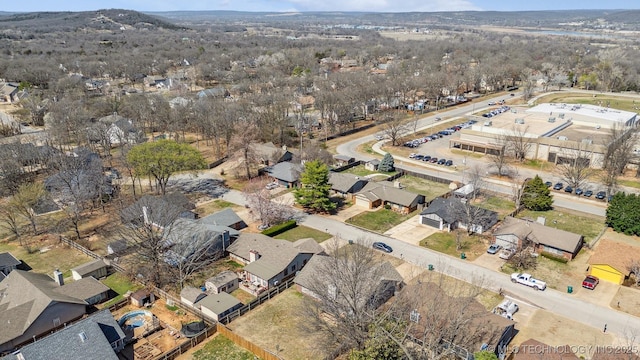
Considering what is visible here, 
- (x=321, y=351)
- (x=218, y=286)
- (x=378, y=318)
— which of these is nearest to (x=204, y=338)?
(x=218, y=286)

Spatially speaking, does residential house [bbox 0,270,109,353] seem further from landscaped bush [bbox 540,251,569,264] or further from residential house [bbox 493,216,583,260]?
landscaped bush [bbox 540,251,569,264]

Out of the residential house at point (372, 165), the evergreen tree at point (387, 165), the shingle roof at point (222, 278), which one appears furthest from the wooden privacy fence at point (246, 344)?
the residential house at point (372, 165)

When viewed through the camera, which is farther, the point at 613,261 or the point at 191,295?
the point at 613,261

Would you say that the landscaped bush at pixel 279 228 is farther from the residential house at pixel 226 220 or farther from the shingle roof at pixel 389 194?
the shingle roof at pixel 389 194

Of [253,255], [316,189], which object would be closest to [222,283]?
[253,255]

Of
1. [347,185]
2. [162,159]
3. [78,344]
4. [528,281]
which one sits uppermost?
[162,159]

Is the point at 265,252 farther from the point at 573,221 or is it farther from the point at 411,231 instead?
the point at 573,221
